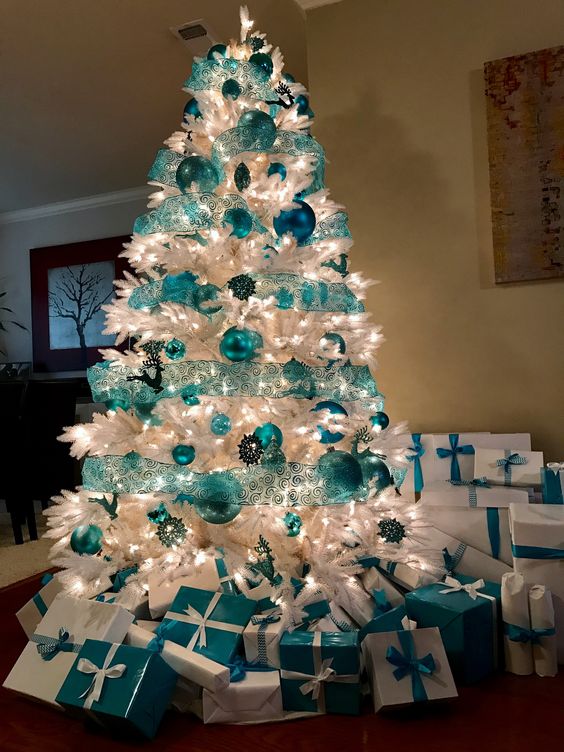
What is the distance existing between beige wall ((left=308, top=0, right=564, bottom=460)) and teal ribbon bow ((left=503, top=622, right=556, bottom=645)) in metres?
0.79

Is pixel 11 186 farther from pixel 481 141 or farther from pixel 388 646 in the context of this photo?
pixel 388 646

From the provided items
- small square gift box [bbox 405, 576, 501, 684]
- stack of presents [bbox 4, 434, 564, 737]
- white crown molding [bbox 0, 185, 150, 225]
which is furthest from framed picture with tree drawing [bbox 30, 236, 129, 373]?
small square gift box [bbox 405, 576, 501, 684]

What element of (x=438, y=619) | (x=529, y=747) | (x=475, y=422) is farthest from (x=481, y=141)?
(x=529, y=747)

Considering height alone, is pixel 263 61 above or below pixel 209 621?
above

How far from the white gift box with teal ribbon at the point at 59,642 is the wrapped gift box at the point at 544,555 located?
0.96 meters

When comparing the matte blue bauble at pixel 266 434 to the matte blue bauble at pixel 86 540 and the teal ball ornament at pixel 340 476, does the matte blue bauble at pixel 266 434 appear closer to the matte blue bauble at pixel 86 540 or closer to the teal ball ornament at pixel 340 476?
the teal ball ornament at pixel 340 476

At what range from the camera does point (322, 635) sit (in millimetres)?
1270

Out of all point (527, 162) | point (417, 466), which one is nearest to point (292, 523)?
point (417, 466)

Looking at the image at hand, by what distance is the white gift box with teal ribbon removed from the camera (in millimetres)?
1277

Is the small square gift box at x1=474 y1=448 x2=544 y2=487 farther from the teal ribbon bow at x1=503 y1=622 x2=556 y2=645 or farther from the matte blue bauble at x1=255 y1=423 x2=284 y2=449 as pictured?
the matte blue bauble at x1=255 y1=423 x2=284 y2=449

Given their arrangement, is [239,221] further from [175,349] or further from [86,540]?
[86,540]

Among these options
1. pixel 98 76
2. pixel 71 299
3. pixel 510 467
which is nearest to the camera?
pixel 510 467

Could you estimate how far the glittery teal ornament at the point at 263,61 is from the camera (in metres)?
1.70

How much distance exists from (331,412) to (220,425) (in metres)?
0.29
